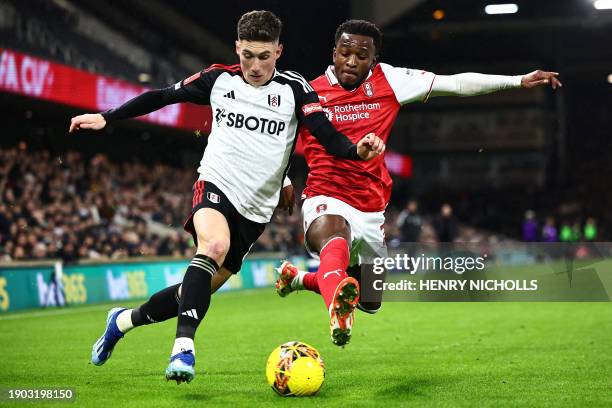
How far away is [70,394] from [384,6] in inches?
783

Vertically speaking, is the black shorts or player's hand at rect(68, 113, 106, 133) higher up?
player's hand at rect(68, 113, 106, 133)

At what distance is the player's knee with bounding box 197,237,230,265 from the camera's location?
506cm

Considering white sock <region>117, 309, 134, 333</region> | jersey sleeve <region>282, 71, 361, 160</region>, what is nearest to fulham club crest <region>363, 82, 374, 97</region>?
jersey sleeve <region>282, 71, 361, 160</region>

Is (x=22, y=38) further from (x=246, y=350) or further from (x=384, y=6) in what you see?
(x=246, y=350)

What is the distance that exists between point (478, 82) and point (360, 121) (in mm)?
865

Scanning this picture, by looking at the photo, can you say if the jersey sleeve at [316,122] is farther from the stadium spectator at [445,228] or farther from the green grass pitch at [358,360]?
the stadium spectator at [445,228]

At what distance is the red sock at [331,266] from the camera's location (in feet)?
17.2

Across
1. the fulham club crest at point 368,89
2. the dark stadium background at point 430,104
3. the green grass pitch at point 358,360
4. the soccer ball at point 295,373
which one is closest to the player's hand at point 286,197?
the fulham club crest at point 368,89

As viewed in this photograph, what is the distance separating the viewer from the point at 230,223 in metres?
5.34

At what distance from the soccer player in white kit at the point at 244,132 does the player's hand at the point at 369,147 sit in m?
0.07

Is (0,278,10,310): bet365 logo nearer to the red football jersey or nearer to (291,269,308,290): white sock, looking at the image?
(291,269,308,290): white sock

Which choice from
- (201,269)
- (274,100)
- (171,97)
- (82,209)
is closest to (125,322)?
(201,269)

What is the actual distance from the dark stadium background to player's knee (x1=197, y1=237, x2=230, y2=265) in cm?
979

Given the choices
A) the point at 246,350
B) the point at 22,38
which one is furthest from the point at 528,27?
the point at 246,350
